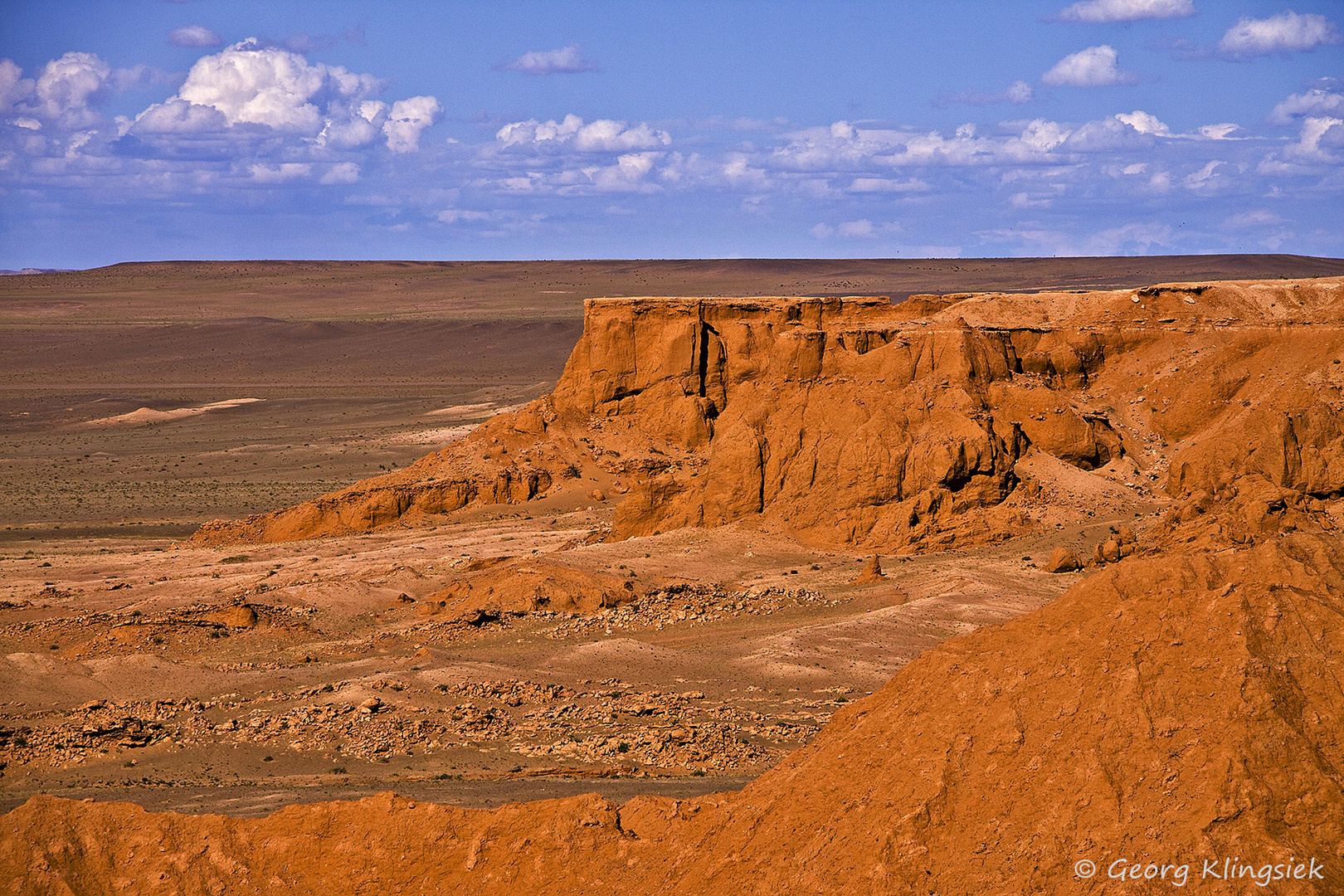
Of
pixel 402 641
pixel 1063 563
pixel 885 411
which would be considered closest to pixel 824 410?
pixel 885 411

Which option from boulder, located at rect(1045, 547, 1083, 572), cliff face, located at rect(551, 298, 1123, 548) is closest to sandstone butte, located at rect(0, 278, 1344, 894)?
boulder, located at rect(1045, 547, 1083, 572)

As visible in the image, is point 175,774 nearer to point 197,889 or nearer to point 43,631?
point 197,889

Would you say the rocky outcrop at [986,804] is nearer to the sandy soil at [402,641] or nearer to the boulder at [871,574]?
the sandy soil at [402,641]

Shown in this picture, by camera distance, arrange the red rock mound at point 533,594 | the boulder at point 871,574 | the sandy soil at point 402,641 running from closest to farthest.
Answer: the sandy soil at point 402,641, the red rock mound at point 533,594, the boulder at point 871,574

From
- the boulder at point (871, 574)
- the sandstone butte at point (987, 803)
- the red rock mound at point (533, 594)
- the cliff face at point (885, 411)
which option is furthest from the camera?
the cliff face at point (885, 411)

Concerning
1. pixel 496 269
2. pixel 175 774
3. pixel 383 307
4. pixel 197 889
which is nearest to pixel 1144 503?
pixel 175 774

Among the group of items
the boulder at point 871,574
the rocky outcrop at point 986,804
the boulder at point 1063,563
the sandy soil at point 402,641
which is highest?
the rocky outcrop at point 986,804

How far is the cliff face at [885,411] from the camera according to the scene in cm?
2880

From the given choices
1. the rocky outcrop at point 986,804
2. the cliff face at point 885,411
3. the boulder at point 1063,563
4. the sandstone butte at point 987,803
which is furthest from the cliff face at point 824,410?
the rocky outcrop at point 986,804

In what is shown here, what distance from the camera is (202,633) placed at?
2430 centimetres

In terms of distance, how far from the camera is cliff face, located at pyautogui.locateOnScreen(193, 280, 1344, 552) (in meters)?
28.8

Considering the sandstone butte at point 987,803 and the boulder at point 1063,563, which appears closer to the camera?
the sandstone butte at point 987,803

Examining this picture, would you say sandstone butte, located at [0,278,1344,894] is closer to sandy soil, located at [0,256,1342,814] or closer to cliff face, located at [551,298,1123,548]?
sandy soil, located at [0,256,1342,814]

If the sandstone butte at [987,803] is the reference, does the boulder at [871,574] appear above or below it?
below
